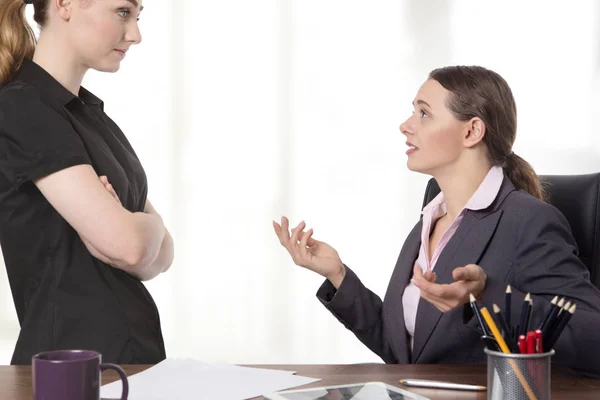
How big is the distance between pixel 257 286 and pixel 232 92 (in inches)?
42.6

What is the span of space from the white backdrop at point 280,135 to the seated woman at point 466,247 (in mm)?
1854

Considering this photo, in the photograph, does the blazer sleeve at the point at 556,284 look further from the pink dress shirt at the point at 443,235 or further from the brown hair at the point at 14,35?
the brown hair at the point at 14,35

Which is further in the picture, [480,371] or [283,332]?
[283,332]

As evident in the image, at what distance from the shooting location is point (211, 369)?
1.46 m

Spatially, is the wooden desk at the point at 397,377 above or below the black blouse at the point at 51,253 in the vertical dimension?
below

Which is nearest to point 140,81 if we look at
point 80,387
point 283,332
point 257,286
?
point 257,286

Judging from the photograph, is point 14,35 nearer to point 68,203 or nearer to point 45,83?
point 45,83

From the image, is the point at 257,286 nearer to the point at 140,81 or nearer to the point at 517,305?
the point at 140,81

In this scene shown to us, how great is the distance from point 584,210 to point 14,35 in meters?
1.54

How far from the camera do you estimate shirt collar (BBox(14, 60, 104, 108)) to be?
167cm

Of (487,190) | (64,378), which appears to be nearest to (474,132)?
(487,190)

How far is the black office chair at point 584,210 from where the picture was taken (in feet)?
6.38

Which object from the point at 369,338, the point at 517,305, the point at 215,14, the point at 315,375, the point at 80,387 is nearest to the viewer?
the point at 80,387

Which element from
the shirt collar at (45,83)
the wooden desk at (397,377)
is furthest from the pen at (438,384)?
the shirt collar at (45,83)
